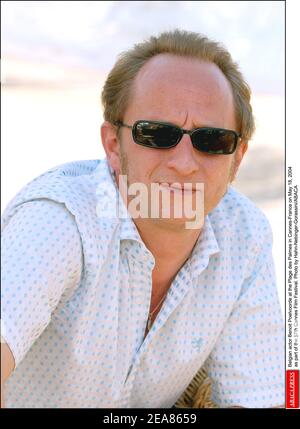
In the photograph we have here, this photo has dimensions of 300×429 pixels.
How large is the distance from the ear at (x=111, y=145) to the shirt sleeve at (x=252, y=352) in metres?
0.46

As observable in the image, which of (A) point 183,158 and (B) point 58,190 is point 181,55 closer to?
(A) point 183,158

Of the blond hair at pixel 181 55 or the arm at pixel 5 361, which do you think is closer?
the arm at pixel 5 361

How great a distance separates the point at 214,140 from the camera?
153 centimetres

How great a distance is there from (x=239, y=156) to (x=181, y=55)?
0.97ft

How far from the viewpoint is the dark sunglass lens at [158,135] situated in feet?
4.92

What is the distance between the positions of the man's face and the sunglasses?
0.04ft

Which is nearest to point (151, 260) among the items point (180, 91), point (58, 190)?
point (58, 190)

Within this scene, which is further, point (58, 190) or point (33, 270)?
point (58, 190)

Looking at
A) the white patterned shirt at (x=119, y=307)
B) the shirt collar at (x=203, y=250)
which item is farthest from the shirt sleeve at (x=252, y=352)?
the shirt collar at (x=203, y=250)

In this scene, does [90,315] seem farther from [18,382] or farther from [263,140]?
[263,140]

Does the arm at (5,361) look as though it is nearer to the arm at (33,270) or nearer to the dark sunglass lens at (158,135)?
the arm at (33,270)

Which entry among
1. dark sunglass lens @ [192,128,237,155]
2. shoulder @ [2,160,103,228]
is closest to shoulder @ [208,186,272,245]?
dark sunglass lens @ [192,128,237,155]

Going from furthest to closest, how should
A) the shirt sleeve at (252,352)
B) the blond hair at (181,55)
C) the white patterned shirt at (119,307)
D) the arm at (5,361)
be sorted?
the shirt sleeve at (252,352)
the blond hair at (181,55)
the white patterned shirt at (119,307)
the arm at (5,361)

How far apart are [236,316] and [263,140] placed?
2.14 feet
